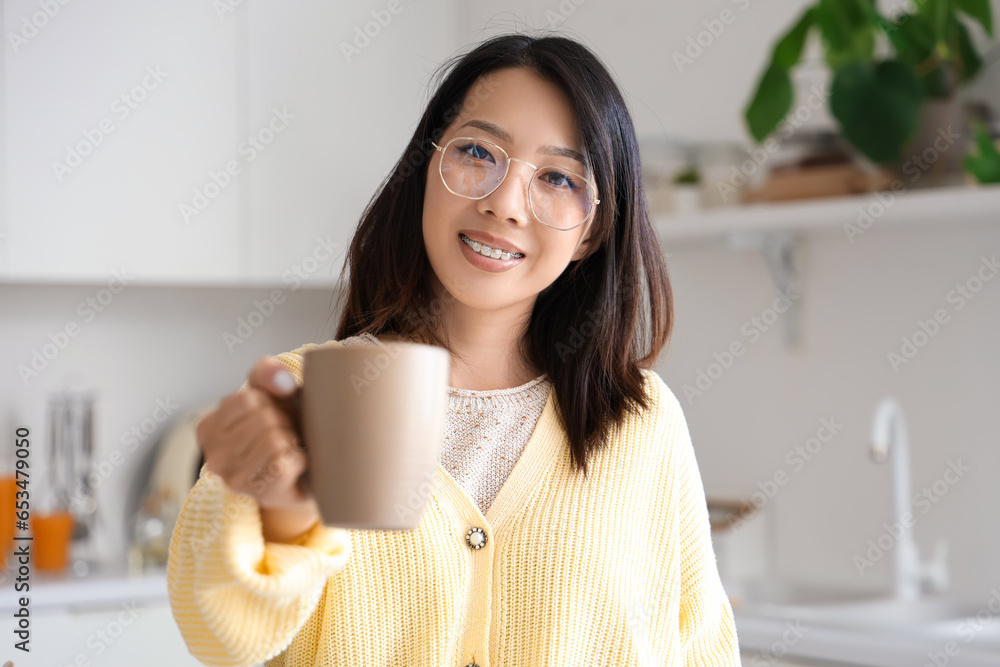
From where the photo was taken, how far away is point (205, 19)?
2.29m

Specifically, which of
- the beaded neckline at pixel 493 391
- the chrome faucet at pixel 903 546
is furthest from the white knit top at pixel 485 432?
the chrome faucet at pixel 903 546

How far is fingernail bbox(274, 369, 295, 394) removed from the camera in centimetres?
57

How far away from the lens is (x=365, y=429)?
0.55m

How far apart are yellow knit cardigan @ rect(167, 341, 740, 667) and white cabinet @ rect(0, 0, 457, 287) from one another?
1.26m

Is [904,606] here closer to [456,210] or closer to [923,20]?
[923,20]

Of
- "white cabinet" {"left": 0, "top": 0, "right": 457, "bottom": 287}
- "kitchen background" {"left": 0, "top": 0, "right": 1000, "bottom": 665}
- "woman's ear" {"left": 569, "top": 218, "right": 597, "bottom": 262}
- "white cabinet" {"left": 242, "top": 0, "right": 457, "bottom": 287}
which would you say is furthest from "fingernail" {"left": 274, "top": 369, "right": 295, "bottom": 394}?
"white cabinet" {"left": 242, "top": 0, "right": 457, "bottom": 287}

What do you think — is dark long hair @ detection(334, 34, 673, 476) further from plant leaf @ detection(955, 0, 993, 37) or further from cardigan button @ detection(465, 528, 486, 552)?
plant leaf @ detection(955, 0, 993, 37)

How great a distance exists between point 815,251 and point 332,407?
1.76 meters

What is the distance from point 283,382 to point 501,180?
395mm

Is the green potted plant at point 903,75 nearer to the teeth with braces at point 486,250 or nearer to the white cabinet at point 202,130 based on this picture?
the white cabinet at point 202,130

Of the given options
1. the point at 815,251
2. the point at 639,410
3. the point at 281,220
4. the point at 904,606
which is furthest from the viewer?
the point at 281,220

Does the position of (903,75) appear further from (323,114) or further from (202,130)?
(202,130)

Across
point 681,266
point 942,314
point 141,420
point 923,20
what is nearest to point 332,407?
point 923,20

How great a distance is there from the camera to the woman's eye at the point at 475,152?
0.92 m
